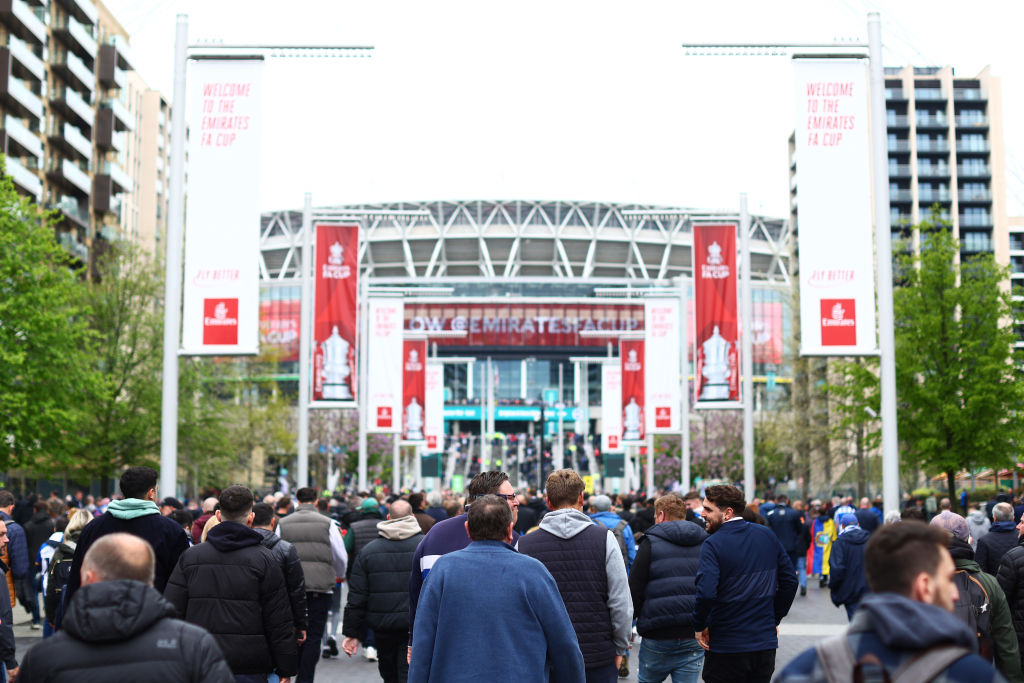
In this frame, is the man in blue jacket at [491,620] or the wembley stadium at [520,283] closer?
the man in blue jacket at [491,620]

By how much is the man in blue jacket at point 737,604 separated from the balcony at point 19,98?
56.7 m

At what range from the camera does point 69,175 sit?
6775cm

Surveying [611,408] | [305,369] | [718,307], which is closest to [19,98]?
[611,408]

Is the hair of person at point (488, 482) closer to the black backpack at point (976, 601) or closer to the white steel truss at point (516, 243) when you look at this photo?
the black backpack at point (976, 601)

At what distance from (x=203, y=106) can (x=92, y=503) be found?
12248 millimetres

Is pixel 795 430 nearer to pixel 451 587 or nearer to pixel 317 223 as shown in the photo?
pixel 317 223

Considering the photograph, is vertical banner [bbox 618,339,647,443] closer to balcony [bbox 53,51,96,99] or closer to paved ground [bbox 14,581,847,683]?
paved ground [bbox 14,581,847,683]

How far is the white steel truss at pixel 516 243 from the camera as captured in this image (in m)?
141

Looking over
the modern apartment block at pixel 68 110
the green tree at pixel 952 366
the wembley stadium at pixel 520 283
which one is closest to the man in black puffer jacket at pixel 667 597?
the green tree at pixel 952 366

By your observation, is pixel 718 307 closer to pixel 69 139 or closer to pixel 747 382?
pixel 747 382

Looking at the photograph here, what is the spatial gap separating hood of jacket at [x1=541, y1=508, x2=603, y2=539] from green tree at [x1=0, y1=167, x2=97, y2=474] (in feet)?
85.2

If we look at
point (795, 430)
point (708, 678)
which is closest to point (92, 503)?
point (708, 678)

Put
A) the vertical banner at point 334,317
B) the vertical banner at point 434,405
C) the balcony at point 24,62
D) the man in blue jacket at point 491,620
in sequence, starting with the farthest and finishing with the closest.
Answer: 1. the balcony at point 24,62
2. the vertical banner at point 434,405
3. the vertical banner at point 334,317
4. the man in blue jacket at point 491,620

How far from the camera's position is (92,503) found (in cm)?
2656
